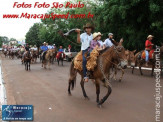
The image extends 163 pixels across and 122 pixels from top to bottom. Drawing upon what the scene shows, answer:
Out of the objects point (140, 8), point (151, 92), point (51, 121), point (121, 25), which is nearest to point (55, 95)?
point (51, 121)

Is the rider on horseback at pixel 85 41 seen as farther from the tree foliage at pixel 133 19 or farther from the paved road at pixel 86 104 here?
the tree foliage at pixel 133 19

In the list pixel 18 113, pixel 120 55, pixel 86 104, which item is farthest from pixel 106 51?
pixel 18 113

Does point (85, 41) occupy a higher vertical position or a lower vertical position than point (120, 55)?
higher

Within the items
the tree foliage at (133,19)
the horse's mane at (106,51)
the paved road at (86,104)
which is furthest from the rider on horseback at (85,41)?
the tree foliage at (133,19)

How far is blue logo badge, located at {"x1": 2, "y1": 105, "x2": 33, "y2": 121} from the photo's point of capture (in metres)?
5.21

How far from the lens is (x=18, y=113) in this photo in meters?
5.30

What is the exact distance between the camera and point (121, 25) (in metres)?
19.7

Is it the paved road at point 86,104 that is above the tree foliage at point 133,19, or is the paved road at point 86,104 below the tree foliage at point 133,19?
below

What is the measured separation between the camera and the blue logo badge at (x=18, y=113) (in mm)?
5211

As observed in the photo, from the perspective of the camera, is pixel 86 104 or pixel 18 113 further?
pixel 86 104

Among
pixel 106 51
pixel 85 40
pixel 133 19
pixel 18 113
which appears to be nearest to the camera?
pixel 18 113

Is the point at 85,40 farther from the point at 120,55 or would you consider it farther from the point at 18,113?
the point at 18,113

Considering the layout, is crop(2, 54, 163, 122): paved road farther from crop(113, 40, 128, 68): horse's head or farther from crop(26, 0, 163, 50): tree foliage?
crop(26, 0, 163, 50): tree foliage

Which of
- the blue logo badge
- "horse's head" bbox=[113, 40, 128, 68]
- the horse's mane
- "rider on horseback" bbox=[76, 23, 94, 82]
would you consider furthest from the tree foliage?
the blue logo badge
